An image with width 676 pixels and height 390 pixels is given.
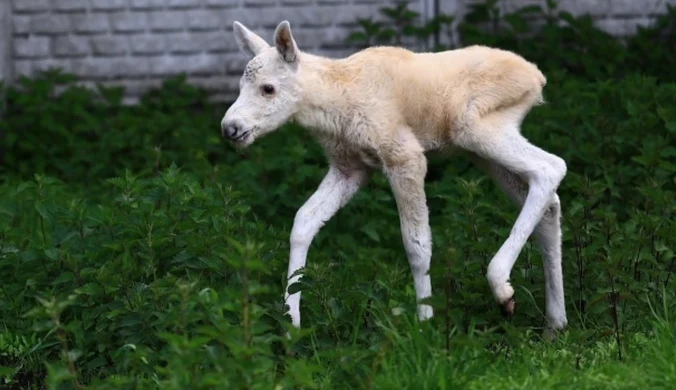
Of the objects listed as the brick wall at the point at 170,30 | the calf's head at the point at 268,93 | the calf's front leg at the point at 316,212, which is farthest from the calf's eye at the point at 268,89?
the brick wall at the point at 170,30

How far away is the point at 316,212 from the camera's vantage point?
6012 mm

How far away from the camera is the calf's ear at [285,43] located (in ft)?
19.2

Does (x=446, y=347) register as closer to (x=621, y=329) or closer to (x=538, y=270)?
(x=621, y=329)

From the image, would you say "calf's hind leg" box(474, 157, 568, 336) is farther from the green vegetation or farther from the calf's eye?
the calf's eye

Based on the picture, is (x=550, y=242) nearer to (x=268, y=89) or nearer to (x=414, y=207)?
(x=414, y=207)

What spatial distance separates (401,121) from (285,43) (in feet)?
2.10

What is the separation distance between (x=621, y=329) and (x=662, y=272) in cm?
52

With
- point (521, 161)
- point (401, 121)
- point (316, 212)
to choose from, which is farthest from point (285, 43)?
point (521, 161)

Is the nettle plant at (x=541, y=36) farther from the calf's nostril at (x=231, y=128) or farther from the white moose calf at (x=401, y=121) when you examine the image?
the calf's nostril at (x=231, y=128)

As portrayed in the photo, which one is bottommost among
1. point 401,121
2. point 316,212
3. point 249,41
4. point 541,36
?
point 541,36

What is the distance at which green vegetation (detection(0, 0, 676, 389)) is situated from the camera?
16.7 ft

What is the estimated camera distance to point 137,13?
1191cm

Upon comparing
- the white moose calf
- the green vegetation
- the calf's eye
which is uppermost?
the calf's eye

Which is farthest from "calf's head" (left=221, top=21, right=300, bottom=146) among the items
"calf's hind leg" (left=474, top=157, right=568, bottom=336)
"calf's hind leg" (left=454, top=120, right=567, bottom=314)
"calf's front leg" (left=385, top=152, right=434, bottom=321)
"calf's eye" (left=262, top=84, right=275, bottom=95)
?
"calf's hind leg" (left=474, top=157, right=568, bottom=336)
